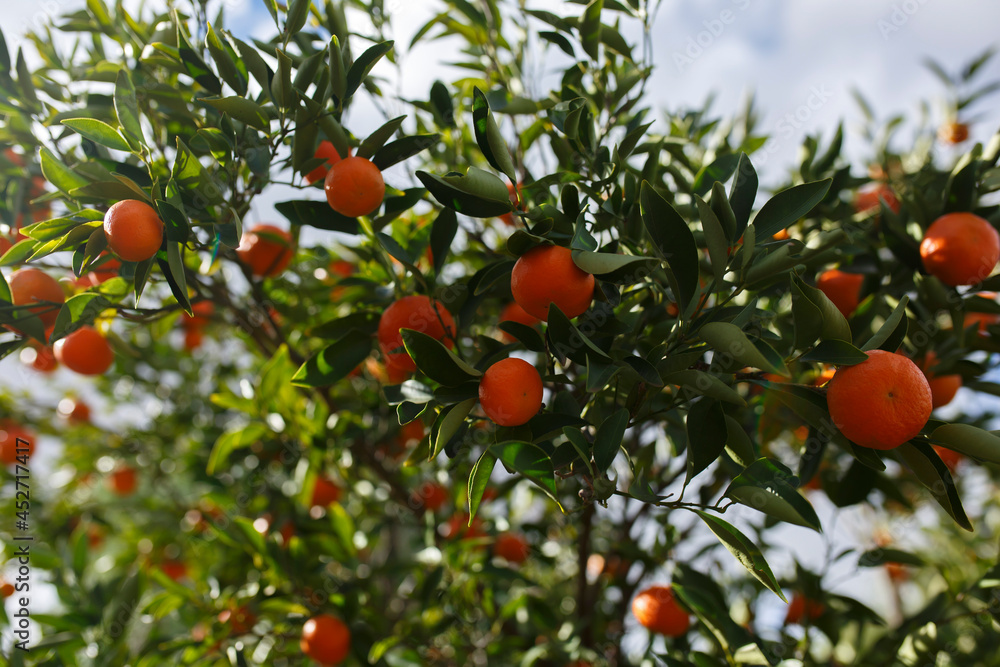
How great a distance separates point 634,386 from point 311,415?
3.92 feet

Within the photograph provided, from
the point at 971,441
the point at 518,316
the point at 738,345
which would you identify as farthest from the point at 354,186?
the point at 971,441

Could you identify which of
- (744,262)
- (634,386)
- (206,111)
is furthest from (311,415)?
(744,262)

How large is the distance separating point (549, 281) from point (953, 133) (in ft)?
8.90

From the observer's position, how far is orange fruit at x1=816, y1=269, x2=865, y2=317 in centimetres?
147

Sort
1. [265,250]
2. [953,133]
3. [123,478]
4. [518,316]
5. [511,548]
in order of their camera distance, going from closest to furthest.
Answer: [518,316] → [265,250] → [511,548] → [953,133] → [123,478]

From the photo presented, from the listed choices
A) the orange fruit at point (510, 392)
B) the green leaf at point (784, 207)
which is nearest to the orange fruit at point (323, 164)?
the orange fruit at point (510, 392)

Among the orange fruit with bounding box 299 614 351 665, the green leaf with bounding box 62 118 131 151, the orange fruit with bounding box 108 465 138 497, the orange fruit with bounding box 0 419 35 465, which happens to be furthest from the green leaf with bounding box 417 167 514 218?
the orange fruit with bounding box 108 465 138 497

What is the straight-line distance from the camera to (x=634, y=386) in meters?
0.98

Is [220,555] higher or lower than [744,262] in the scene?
lower

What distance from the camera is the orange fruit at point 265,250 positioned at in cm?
168

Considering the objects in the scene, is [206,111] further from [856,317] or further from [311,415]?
[856,317]

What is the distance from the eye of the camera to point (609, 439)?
89cm

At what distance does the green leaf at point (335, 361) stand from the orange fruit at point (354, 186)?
0.27 metres

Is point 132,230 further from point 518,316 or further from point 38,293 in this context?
point 518,316
